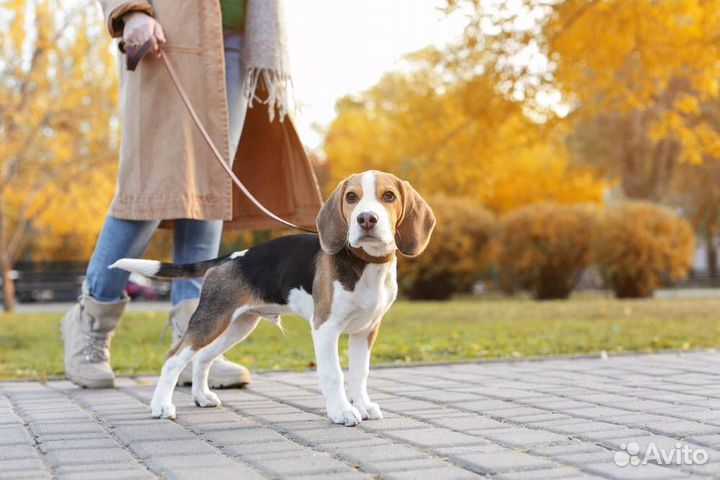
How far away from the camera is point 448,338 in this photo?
912cm

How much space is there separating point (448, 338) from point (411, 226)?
17.3ft

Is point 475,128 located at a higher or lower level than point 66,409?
higher

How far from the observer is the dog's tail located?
4527mm

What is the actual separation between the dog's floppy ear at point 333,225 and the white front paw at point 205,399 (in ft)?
3.90

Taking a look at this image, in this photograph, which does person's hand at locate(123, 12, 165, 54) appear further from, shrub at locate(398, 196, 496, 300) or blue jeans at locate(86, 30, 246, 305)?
shrub at locate(398, 196, 496, 300)

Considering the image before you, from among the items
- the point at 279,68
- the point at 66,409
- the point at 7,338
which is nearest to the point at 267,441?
the point at 66,409

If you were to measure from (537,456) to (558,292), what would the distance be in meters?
18.6

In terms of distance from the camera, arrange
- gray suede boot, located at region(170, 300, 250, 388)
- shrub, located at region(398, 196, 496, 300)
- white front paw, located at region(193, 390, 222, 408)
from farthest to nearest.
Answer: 1. shrub, located at region(398, 196, 496, 300)
2. gray suede boot, located at region(170, 300, 250, 388)
3. white front paw, located at region(193, 390, 222, 408)

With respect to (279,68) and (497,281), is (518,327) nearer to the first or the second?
(279,68)

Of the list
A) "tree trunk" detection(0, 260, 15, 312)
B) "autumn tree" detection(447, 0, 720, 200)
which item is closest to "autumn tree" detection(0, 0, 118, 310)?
"tree trunk" detection(0, 260, 15, 312)

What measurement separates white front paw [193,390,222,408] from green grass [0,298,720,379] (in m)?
1.48

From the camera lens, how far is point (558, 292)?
21.4 meters

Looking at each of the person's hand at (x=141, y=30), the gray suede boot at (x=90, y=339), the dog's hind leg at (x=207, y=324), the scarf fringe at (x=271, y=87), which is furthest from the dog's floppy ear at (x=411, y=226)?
the gray suede boot at (x=90, y=339)

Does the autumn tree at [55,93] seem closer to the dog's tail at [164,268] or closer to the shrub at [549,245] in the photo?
the shrub at [549,245]
